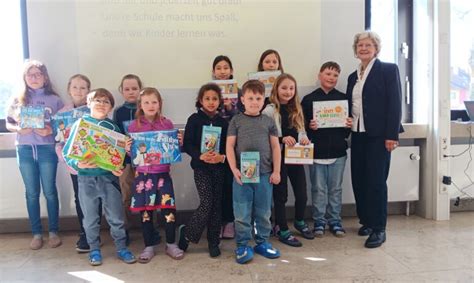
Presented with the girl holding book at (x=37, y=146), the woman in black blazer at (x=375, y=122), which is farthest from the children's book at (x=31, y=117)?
the woman in black blazer at (x=375, y=122)

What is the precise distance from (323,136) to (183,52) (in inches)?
55.0

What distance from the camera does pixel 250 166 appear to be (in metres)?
2.55

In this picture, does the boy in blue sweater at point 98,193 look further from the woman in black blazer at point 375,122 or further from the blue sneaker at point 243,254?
the woman in black blazer at point 375,122

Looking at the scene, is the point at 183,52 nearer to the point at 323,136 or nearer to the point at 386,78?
the point at 323,136

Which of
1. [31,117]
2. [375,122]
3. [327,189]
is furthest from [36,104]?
[375,122]

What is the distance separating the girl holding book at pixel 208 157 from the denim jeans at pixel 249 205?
0.16 m

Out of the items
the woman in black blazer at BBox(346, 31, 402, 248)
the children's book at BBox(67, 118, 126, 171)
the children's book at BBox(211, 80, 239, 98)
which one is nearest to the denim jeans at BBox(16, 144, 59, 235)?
the children's book at BBox(67, 118, 126, 171)

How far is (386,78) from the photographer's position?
2875mm

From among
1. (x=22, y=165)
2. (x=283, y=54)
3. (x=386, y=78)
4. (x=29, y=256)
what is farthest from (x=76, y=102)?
(x=386, y=78)

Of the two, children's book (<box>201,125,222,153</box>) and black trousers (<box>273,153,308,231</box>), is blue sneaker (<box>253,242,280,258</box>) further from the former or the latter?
children's book (<box>201,125,222,153</box>)

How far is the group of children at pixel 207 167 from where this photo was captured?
2.64 metres

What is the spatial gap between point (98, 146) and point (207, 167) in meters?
0.74

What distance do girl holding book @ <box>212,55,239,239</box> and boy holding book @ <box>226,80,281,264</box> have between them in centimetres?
23

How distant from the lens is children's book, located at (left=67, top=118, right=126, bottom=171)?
2484 millimetres
